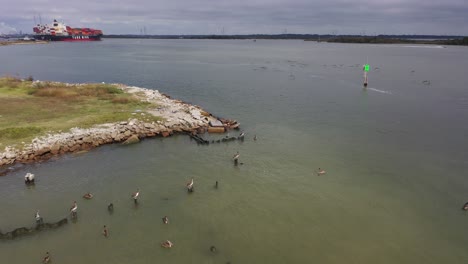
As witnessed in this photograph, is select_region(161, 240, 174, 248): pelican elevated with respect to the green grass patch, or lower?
lower

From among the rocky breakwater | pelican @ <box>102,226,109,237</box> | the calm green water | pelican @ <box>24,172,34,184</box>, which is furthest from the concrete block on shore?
pelican @ <box>102,226,109,237</box>

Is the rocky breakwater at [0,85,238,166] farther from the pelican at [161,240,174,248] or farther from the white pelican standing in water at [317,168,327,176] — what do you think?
the pelican at [161,240,174,248]

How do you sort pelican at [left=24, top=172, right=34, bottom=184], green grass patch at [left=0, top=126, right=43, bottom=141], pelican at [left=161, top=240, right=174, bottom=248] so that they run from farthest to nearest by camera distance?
green grass patch at [left=0, top=126, right=43, bottom=141] → pelican at [left=24, top=172, right=34, bottom=184] → pelican at [left=161, top=240, right=174, bottom=248]

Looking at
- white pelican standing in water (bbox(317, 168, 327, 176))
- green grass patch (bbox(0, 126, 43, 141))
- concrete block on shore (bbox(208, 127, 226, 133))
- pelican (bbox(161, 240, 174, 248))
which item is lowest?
pelican (bbox(161, 240, 174, 248))

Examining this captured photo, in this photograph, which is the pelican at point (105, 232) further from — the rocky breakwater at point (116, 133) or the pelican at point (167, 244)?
the rocky breakwater at point (116, 133)

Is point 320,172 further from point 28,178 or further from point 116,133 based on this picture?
point 28,178

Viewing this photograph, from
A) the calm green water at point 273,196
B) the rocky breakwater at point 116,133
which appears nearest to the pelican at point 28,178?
the calm green water at point 273,196
